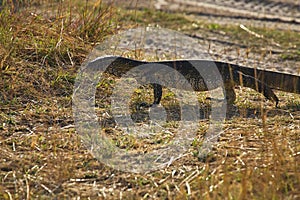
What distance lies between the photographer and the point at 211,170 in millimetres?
4410

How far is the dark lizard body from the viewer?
5973 millimetres

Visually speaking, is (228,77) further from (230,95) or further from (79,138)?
(79,138)

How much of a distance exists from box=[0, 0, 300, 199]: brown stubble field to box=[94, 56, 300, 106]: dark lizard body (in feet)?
0.51

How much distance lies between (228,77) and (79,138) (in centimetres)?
184

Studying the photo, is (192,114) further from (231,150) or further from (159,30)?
(159,30)

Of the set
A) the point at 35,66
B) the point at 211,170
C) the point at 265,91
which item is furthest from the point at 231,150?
the point at 35,66

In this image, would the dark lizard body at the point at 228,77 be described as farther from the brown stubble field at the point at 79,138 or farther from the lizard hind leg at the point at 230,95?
the brown stubble field at the point at 79,138

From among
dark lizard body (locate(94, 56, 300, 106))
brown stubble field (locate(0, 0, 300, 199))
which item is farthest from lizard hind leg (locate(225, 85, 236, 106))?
brown stubble field (locate(0, 0, 300, 199))

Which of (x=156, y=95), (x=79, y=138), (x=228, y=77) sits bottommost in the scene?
(x=79, y=138)

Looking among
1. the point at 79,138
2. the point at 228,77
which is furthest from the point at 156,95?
the point at 79,138

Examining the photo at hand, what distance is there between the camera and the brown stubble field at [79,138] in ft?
13.5

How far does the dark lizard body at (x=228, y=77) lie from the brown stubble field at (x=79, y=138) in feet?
0.51

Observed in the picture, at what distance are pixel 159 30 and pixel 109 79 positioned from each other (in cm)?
352

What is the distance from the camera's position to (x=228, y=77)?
608 cm
